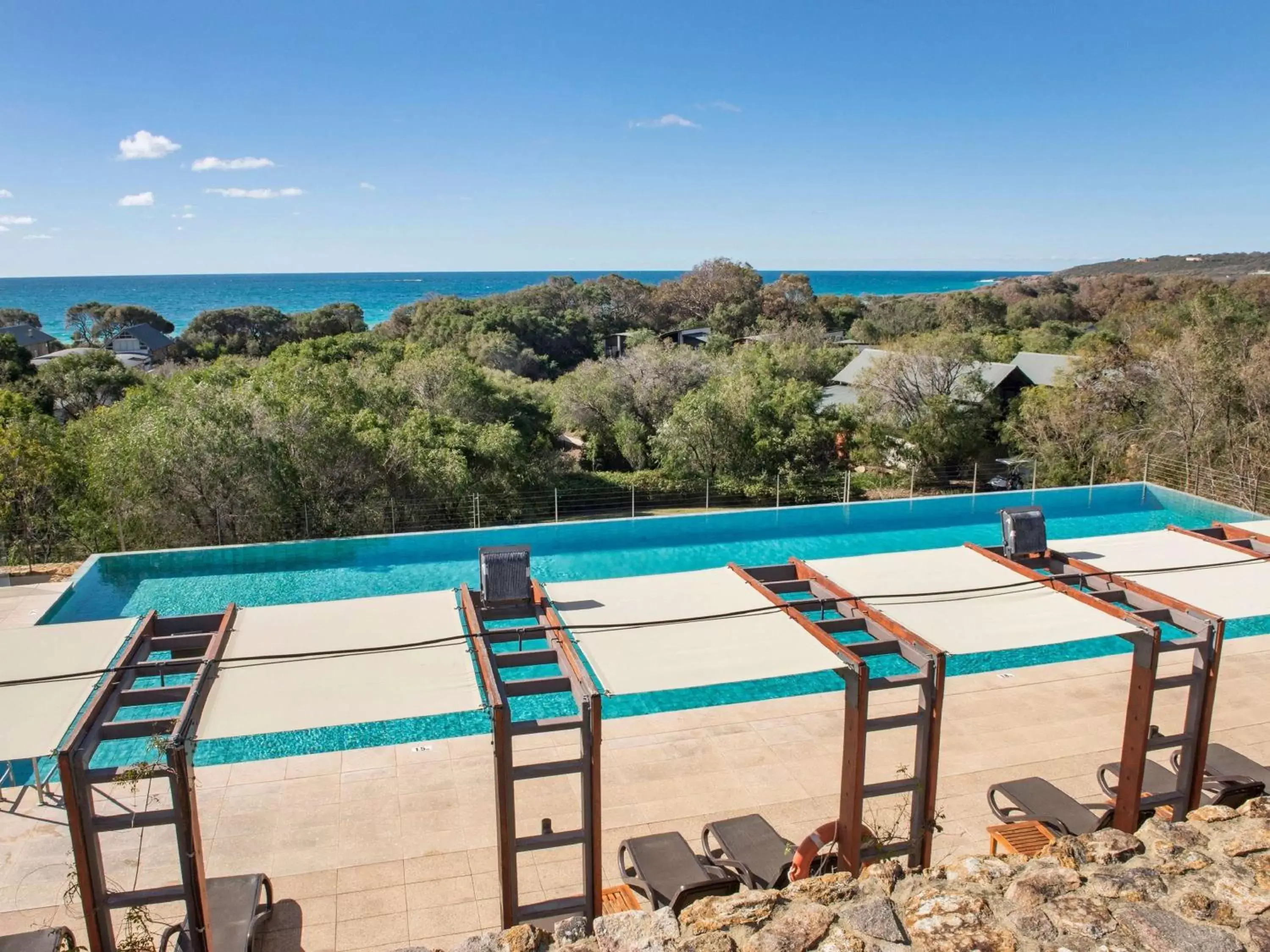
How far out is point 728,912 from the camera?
119 inches

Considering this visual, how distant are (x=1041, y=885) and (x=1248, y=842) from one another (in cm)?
98

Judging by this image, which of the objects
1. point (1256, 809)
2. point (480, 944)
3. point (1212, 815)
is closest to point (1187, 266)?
point (1256, 809)

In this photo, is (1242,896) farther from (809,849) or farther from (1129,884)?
(809,849)

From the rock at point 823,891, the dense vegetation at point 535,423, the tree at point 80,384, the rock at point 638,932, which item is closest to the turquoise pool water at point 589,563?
the dense vegetation at point 535,423

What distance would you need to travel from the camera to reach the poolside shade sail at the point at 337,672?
4.98 meters

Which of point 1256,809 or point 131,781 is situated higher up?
point 1256,809

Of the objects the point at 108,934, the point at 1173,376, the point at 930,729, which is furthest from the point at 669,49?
the point at 108,934

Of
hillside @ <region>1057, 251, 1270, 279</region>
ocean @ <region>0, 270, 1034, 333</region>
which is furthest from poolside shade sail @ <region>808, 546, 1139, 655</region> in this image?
ocean @ <region>0, 270, 1034, 333</region>

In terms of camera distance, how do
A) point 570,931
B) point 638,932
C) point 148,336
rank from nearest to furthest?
1. point 638,932
2. point 570,931
3. point 148,336

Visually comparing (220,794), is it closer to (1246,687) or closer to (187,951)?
(187,951)

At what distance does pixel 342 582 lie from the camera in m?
12.9

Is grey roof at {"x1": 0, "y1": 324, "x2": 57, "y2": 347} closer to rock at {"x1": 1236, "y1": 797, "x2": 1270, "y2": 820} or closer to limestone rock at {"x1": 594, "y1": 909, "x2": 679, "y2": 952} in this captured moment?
limestone rock at {"x1": 594, "y1": 909, "x2": 679, "y2": 952}

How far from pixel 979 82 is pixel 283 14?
2360 centimetres

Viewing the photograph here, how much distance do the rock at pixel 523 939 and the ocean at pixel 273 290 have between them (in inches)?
3456
